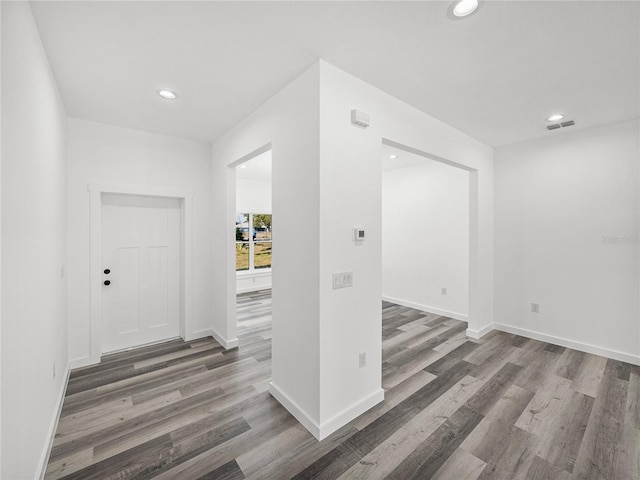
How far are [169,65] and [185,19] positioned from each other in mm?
567

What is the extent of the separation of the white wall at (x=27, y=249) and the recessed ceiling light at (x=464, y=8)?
7.12ft

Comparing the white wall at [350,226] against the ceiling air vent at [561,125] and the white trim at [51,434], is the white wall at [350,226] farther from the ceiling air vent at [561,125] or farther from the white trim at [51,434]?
the ceiling air vent at [561,125]

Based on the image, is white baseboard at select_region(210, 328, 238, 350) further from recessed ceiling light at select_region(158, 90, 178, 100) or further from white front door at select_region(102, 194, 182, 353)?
recessed ceiling light at select_region(158, 90, 178, 100)

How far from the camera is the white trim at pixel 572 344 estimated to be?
10.5 ft

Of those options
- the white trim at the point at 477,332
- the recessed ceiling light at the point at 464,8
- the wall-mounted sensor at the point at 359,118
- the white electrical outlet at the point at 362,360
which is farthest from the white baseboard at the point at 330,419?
the recessed ceiling light at the point at 464,8

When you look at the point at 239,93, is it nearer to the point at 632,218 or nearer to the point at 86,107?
Answer: the point at 86,107

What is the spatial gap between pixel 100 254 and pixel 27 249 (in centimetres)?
191

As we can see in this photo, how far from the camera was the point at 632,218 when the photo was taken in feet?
10.3

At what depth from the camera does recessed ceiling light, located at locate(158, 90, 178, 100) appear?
2.51m

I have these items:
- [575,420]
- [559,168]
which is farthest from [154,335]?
[559,168]

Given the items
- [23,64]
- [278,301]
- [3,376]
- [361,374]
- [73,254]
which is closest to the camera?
[3,376]

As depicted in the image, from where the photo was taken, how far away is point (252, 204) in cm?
706

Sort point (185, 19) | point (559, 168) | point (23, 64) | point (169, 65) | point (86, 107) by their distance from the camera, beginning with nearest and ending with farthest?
point (23, 64) < point (185, 19) < point (169, 65) < point (86, 107) < point (559, 168)

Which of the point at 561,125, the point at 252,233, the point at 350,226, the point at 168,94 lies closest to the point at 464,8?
the point at 350,226
